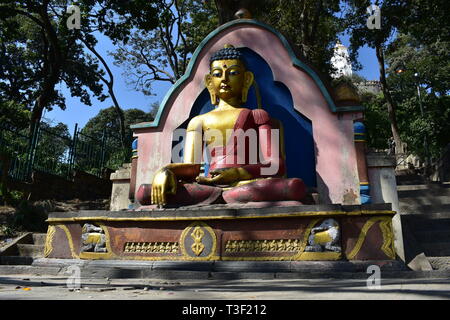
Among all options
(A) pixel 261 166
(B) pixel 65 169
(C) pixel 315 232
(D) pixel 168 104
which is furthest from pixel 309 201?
(B) pixel 65 169

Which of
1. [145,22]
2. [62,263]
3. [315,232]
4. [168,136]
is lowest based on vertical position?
[62,263]

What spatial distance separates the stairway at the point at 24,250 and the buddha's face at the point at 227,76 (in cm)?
369

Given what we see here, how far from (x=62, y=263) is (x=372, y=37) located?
37.4 ft

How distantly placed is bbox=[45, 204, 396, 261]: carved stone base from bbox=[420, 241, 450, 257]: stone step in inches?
61.8

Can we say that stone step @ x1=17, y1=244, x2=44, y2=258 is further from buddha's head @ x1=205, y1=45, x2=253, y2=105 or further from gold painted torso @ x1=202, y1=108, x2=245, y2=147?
buddha's head @ x1=205, y1=45, x2=253, y2=105

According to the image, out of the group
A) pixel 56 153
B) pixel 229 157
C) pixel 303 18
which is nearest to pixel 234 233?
pixel 229 157

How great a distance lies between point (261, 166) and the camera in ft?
18.8

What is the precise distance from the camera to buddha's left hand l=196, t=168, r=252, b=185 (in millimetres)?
5570

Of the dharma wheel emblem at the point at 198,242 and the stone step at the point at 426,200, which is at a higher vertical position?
the stone step at the point at 426,200

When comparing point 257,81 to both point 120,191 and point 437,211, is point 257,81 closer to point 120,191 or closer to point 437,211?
point 120,191

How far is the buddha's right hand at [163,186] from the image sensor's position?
17.1ft

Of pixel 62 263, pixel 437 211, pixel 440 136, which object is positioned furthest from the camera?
pixel 440 136

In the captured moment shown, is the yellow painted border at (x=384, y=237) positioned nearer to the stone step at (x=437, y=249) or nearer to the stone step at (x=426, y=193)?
the stone step at (x=437, y=249)

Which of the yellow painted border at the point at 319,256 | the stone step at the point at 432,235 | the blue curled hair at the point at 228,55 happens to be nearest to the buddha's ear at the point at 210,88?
the blue curled hair at the point at 228,55
